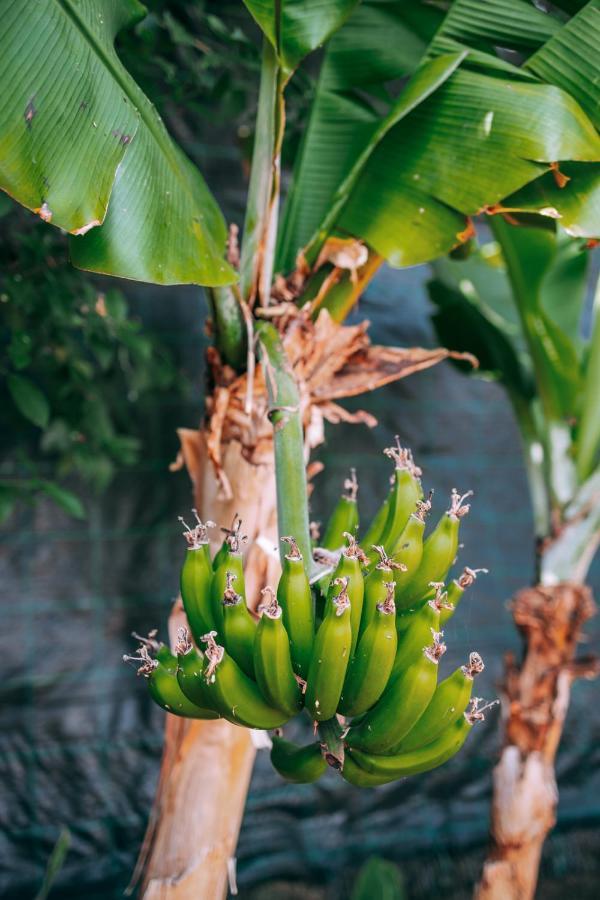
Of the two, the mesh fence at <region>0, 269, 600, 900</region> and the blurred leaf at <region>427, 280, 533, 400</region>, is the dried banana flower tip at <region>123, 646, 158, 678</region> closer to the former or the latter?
the mesh fence at <region>0, 269, 600, 900</region>

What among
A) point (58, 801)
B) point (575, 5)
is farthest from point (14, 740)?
point (575, 5)

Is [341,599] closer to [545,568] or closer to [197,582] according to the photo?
[197,582]

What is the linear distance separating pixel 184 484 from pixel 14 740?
2.78 ft

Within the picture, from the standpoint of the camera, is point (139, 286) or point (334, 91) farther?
point (139, 286)

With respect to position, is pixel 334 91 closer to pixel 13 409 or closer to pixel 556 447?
pixel 556 447

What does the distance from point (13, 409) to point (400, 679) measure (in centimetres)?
154

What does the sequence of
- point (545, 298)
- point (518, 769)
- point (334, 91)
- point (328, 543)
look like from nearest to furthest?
point (328, 543) → point (334, 91) → point (518, 769) → point (545, 298)

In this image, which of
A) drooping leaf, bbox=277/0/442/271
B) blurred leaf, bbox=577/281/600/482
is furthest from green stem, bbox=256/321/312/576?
blurred leaf, bbox=577/281/600/482

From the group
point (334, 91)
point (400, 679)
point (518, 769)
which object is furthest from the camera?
point (518, 769)

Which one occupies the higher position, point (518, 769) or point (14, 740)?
point (518, 769)

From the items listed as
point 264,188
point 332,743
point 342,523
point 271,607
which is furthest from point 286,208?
point 332,743

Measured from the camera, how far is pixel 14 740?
6.84 ft

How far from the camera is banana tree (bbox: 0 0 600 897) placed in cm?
106

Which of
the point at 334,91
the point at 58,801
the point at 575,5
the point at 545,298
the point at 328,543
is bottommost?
the point at 58,801
